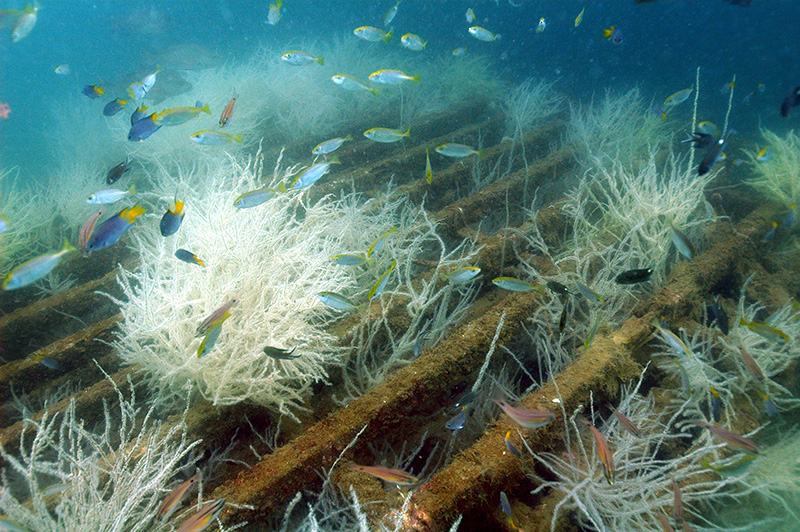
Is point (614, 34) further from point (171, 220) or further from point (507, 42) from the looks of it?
point (507, 42)

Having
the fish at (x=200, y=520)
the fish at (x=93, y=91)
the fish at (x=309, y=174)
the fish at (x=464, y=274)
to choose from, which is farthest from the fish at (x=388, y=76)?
the fish at (x=200, y=520)

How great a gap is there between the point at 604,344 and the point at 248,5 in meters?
80.2

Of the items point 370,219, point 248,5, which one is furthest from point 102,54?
point 370,219

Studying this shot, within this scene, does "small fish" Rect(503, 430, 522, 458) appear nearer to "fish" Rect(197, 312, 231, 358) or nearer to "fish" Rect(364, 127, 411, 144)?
"fish" Rect(197, 312, 231, 358)

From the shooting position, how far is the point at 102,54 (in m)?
52.8

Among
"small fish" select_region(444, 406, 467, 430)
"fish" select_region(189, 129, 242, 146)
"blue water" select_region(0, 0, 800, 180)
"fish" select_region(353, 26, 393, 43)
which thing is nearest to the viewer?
"small fish" select_region(444, 406, 467, 430)

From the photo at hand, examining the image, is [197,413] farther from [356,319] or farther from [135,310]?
[356,319]

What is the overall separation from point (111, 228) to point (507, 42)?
1797 inches

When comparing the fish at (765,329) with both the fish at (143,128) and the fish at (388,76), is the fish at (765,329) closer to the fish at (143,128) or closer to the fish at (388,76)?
the fish at (388,76)

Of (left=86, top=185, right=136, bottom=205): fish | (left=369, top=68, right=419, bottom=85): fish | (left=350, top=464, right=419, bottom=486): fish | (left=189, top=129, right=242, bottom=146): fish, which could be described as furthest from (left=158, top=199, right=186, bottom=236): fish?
(left=369, top=68, right=419, bottom=85): fish

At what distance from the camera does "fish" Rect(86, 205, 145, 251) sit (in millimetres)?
2439

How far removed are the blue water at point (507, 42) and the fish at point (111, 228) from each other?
38.5 ft

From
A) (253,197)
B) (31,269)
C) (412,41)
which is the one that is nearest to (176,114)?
(253,197)

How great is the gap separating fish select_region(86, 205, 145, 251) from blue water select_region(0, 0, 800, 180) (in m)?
11.7
